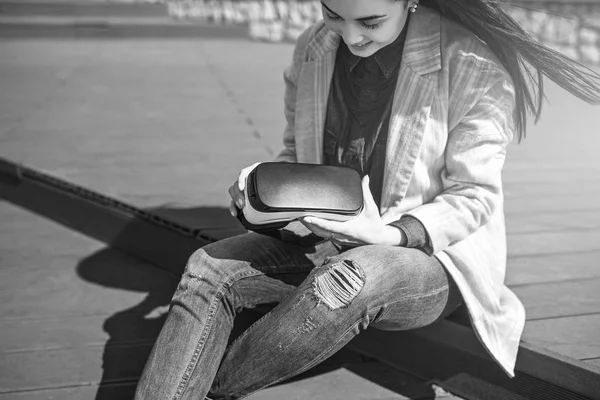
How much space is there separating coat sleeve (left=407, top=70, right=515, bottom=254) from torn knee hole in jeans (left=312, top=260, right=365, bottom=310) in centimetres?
18

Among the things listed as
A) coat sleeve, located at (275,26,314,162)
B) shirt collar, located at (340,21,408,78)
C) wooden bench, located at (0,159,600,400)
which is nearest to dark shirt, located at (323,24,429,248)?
shirt collar, located at (340,21,408,78)

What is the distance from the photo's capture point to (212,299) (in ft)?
4.42

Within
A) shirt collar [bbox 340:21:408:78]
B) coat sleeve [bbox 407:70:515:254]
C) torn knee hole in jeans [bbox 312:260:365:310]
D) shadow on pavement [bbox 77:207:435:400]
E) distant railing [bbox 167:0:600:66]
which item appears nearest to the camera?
torn knee hole in jeans [bbox 312:260:365:310]

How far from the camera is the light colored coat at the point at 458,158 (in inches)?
53.2

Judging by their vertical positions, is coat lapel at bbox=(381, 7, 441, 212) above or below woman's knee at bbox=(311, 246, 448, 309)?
above

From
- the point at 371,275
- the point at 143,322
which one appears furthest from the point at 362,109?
the point at 143,322

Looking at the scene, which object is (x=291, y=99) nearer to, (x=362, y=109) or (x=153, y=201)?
(x=362, y=109)

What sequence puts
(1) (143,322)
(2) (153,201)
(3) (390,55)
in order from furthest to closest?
1. (2) (153,201)
2. (1) (143,322)
3. (3) (390,55)

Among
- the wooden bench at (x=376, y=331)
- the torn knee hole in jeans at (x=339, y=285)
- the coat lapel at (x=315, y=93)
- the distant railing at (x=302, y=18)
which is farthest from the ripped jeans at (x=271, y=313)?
the distant railing at (x=302, y=18)

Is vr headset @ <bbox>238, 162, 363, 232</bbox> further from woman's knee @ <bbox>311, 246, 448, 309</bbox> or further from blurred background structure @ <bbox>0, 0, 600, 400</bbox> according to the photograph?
blurred background structure @ <bbox>0, 0, 600, 400</bbox>

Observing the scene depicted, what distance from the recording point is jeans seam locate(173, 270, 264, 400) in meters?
1.26

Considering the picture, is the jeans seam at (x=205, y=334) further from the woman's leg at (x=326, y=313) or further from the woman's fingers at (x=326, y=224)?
the woman's fingers at (x=326, y=224)

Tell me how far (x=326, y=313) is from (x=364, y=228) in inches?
7.0

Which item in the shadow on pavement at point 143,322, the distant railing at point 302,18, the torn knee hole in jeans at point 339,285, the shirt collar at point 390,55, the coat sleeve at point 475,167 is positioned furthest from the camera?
the distant railing at point 302,18
